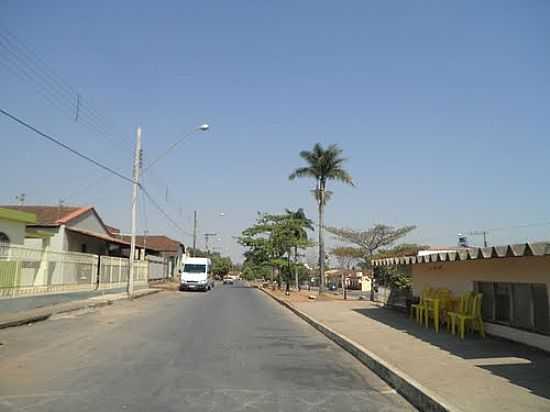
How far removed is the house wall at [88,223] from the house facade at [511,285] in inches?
1226

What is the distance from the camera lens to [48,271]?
975 inches

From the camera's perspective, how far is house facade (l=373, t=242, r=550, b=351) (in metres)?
12.5

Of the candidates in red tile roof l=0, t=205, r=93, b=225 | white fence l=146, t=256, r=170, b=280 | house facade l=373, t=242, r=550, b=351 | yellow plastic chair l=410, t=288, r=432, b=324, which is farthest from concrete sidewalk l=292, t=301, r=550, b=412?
white fence l=146, t=256, r=170, b=280

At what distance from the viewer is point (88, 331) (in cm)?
1659

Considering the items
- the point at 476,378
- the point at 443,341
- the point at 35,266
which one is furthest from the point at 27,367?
the point at 35,266

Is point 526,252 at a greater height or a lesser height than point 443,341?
greater

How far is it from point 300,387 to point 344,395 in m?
0.75

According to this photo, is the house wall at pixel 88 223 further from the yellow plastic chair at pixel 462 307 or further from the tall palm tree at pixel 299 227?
the yellow plastic chair at pixel 462 307

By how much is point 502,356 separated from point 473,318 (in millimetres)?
3786

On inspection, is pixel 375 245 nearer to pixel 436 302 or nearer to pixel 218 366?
pixel 436 302

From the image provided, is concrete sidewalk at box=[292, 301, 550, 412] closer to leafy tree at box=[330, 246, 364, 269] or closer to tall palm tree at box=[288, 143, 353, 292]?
tall palm tree at box=[288, 143, 353, 292]

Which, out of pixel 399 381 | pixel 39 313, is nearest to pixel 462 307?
pixel 399 381

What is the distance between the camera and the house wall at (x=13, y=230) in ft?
87.4

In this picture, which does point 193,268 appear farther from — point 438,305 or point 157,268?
point 438,305
